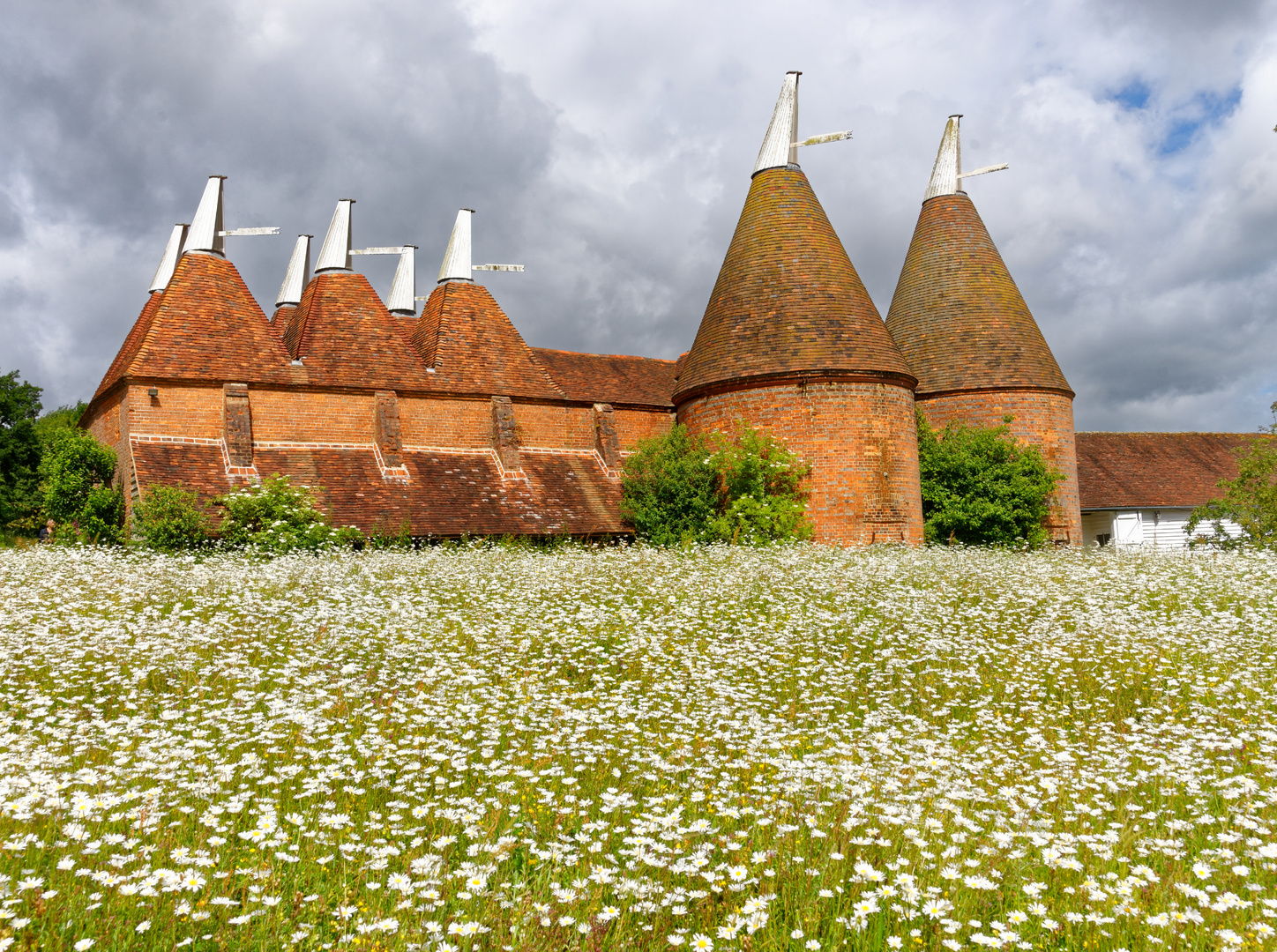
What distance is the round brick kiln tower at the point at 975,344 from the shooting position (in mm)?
20672

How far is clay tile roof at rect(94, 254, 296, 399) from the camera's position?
17.1 meters

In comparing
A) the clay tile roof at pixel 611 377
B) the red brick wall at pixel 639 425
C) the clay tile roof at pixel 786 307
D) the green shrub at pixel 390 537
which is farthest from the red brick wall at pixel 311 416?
the clay tile roof at pixel 786 307

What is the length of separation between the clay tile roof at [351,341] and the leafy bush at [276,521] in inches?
128

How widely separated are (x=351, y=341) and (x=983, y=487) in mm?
14430

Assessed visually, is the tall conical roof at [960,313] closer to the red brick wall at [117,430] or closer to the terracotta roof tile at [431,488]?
the terracotta roof tile at [431,488]

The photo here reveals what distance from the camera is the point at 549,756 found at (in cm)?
398

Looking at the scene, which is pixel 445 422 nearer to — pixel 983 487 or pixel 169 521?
pixel 169 521

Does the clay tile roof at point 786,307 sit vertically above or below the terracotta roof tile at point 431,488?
above

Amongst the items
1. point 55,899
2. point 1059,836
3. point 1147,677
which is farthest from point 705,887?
point 1147,677

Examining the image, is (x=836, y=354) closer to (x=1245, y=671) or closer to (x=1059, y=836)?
(x=1245, y=671)

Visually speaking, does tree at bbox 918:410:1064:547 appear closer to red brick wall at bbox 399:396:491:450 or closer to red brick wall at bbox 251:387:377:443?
red brick wall at bbox 399:396:491:450

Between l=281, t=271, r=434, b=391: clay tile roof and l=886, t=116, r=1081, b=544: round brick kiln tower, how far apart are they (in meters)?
12.1

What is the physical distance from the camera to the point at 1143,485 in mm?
29016

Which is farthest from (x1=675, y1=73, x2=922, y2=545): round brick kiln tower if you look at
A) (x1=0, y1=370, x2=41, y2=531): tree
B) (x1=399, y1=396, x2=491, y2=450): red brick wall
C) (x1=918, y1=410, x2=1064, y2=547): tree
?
(x1=0, y1=370, x2=41, y2=531): tree
